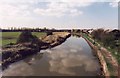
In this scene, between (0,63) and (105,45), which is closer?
(0,63)

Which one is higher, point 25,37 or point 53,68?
point 25,37

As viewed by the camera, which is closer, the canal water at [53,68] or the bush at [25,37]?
the canal water at [53,68]

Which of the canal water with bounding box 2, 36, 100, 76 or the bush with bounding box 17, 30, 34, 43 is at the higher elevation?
the bush with bounding box 17, 30, 34, 43

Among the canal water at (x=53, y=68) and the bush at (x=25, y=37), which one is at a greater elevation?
the bush at (x=25, y=37)

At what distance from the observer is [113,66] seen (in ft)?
88.0

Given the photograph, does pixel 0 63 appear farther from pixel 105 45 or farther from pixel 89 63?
pixel 105 45

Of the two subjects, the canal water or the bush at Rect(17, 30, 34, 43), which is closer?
the canal water

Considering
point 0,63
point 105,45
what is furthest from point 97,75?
point 105,45

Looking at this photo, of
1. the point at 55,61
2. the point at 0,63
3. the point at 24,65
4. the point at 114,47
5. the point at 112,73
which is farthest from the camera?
the point at 114,47

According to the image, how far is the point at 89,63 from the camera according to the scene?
111ft

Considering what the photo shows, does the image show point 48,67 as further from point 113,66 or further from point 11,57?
point 113,66

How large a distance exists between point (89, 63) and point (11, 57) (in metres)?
12.5

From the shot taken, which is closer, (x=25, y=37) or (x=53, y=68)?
(x=53, y=68)

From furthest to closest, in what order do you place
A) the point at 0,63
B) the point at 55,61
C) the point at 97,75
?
the point at 55,61 → the point at 0,63 → the point at 97,75
